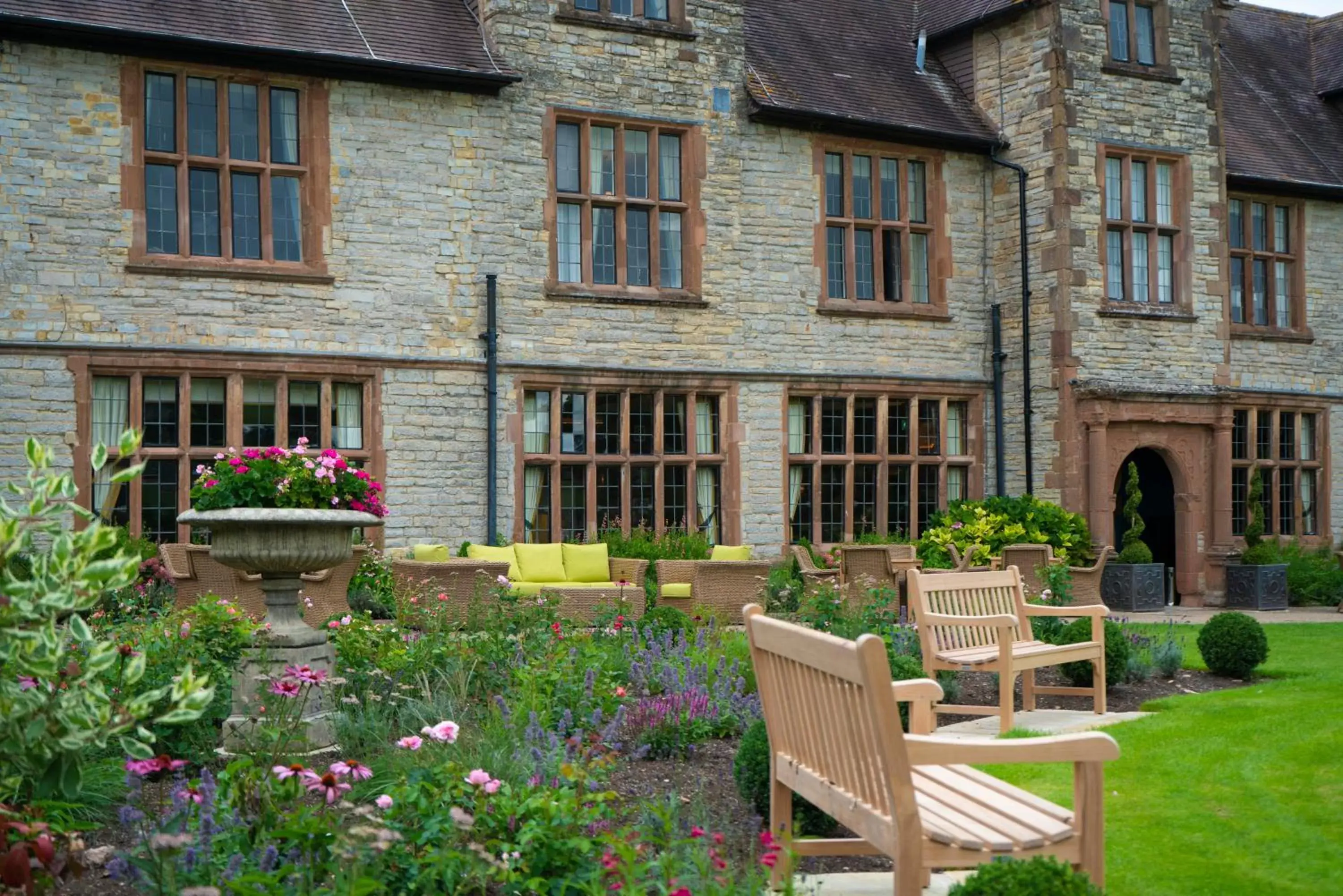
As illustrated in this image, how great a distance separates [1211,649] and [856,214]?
351 inches

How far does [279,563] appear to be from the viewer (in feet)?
23.0

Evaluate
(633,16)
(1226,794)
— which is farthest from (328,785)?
(633,16)

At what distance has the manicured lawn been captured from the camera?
17.8 ft

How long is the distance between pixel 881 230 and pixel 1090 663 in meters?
9.37

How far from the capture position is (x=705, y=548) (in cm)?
1603

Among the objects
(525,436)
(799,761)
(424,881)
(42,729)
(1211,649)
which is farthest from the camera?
(525,436)

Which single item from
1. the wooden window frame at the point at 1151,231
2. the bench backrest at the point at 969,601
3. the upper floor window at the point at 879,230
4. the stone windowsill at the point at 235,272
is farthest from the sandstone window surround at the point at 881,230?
the bench backrest at the point at 969,601

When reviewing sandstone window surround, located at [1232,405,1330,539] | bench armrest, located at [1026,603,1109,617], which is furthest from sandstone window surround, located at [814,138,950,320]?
bench armrest, located at [1026,603,1109,617]

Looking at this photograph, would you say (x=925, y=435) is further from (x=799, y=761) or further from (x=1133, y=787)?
(x=799, y=761)

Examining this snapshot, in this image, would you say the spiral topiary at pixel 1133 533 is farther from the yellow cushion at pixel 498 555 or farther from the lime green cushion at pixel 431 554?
the lime green cushion at pixel 431 554

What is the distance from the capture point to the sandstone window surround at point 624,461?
52.5 ft

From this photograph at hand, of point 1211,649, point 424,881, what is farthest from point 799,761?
point 1211,649

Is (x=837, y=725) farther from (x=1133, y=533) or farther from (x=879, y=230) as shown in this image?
(x=1133, y=533)

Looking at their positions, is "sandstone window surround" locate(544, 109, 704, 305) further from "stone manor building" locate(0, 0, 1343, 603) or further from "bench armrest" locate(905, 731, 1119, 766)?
"bench armrest" locate(905, 731, 1119, 766)
